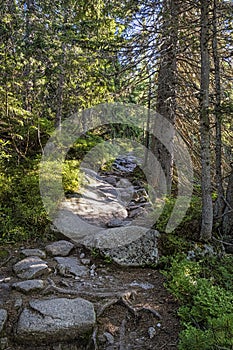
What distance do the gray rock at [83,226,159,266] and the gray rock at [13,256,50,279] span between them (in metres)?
1.02

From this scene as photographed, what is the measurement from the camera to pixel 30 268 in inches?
167

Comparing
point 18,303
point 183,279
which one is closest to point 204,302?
point 183,279

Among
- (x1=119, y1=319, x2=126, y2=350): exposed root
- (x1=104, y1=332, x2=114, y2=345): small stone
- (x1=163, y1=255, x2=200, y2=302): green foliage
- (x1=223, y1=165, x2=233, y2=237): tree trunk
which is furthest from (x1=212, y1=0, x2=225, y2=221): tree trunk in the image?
(x1=104, y1=332, x2=114, y2=345): small stone

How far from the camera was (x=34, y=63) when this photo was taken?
708 cm

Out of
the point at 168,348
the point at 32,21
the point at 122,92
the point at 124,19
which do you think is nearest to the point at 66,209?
the point at 122,92

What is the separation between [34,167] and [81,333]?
5.11 metres

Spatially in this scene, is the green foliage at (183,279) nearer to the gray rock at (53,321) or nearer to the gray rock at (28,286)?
the gray rock at (53,321)

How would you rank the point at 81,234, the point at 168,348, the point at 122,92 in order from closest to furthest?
the point at 168,348
the point at 81,234
the point at 122,92

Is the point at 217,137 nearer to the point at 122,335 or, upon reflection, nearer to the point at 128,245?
the point at 128,245

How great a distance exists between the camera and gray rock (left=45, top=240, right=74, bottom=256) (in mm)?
5016

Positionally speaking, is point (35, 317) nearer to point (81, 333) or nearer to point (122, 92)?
point (81, 333)

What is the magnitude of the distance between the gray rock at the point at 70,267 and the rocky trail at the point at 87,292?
15 millimetres

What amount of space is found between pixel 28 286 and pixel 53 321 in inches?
33.4

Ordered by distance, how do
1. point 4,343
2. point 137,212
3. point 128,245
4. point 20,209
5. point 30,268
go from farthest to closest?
1. point 137,212
2. point 20,209
3. point 128,245
4. point 30,268
5. point 4,343
